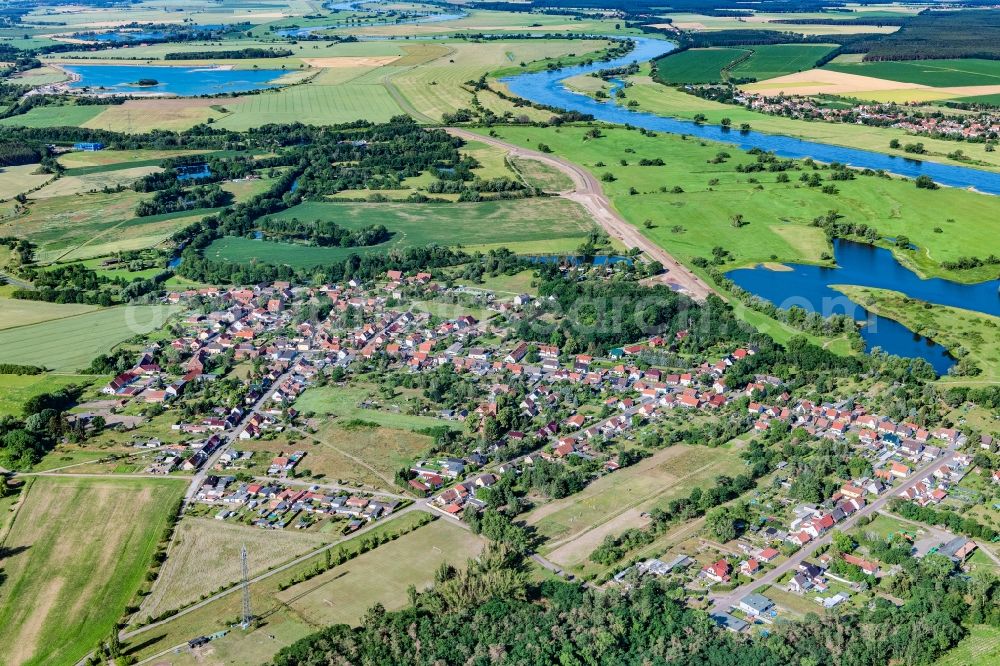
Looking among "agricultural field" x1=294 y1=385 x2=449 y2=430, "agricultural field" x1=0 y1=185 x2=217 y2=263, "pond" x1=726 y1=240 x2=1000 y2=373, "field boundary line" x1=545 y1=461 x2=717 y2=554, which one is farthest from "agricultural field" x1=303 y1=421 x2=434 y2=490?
"agricultural field" x1=0 y1=185 x2=217 y2=263

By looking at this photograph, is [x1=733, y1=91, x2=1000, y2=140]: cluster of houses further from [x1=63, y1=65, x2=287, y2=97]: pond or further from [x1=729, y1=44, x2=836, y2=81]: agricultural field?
[x1=63, y1=65, x2=287, y2=97]: pond

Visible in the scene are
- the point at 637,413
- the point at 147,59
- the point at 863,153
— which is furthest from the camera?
the point at 147,59

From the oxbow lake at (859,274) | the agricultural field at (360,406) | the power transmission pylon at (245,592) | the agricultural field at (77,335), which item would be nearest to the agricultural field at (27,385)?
the agricultural field at (77,335)

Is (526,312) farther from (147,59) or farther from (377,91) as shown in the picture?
(147,59)

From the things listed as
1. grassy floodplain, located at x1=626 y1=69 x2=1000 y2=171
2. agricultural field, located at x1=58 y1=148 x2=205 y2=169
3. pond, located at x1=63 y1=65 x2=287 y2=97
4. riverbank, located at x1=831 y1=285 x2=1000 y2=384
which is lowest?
riverbank, located at x1=831 y1=285 x2=1000 y2=384

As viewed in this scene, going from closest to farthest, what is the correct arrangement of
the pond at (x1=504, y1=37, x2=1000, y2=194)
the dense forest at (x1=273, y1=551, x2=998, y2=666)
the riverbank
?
the dense forest at (x1=273, y1=551, x2=998, y2=666)
the riverbank
the pond at (x1=504, y1=37, x2=1000, y2=194)

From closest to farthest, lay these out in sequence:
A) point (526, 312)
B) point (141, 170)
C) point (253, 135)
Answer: point (526, 312) → point (141, 170) → point (253, 135)

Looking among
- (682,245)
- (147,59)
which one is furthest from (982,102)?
(147,59)

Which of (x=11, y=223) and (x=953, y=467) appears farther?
(x=11, y=223)
